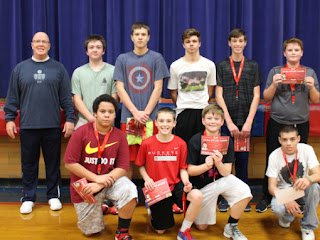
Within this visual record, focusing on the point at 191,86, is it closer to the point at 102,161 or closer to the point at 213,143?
the point at 213,143

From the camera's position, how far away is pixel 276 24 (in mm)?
4496

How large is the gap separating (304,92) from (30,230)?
9.53 feet

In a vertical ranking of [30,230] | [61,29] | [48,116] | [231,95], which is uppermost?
[61,29]

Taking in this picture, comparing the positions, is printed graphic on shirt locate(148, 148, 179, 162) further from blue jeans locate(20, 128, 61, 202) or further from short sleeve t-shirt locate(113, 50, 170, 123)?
blue jeans locate(20, 128, 61, 202)

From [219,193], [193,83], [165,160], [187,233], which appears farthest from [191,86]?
[187,233]

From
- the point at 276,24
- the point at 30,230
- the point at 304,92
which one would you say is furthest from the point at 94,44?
the point at 276,24

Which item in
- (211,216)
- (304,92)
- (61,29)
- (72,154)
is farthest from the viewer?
(61,29)

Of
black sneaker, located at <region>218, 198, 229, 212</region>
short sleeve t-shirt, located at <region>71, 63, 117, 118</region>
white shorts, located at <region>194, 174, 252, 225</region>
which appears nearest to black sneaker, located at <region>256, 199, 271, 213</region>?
black sneaker, located at <region>218, 198, 229, 212</region>

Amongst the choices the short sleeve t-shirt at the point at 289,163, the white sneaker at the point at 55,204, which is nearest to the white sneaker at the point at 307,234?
the short sleeve t-shirt at the point at 289,163

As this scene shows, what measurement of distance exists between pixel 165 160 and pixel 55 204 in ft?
4.32

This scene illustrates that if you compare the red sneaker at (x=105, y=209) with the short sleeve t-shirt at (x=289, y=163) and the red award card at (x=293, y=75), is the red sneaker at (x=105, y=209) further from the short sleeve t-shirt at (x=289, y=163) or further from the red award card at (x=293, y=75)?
the red award card at (x=293, y=75)

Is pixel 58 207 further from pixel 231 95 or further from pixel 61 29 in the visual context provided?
pixel 61 29

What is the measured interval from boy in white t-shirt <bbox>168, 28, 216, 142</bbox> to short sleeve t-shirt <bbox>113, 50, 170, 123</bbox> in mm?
216

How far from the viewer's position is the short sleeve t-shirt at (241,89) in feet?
11.0
